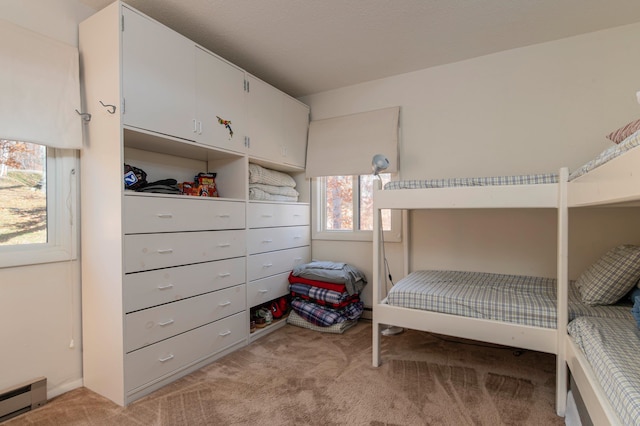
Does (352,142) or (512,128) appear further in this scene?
(352,142)

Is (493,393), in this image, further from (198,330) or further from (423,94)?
(423,94)

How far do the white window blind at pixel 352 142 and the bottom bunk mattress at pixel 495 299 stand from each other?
1.14 m

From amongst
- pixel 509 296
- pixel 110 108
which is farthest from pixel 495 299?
pixel 110 108

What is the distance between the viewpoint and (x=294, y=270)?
2.93 meters

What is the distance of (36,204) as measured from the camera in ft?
5.79

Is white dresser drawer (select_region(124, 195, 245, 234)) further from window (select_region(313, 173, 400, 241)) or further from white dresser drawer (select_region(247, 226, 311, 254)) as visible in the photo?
window (select_region(313, 173, 400, 241))

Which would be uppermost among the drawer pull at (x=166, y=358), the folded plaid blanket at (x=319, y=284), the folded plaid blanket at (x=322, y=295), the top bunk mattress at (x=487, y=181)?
the top bunk mattress at (x=487, y=181)

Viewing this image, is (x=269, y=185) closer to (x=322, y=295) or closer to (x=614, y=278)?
(x=322, y=295)

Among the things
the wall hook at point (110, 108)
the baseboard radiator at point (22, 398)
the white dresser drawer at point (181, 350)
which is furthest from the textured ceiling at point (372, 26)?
the baseboard radiator at point (22, 398)

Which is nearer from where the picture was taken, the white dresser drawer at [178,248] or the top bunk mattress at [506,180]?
the top bunk mattress at [506,180]

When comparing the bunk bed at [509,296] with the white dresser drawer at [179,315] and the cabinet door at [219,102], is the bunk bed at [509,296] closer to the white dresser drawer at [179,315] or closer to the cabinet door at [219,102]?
the white dresser drawer at [179,315]

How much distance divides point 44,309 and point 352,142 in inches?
98.9

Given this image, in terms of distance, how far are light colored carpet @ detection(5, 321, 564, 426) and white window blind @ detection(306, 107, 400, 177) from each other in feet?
5.15

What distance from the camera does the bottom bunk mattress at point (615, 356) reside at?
2.83 ft
